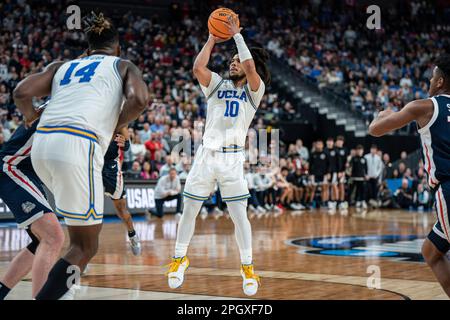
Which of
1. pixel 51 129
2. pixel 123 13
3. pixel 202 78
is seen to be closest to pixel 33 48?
pixel 123 13

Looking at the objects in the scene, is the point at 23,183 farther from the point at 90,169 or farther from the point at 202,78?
the point at 202,78

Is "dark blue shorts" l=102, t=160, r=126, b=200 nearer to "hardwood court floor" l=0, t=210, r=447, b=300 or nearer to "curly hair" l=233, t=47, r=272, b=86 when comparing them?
"hardwood court floor" l=0, t=210, r=447, b=300

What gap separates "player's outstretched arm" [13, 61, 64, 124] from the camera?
4109 millimetres

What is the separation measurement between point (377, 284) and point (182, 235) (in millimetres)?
1834

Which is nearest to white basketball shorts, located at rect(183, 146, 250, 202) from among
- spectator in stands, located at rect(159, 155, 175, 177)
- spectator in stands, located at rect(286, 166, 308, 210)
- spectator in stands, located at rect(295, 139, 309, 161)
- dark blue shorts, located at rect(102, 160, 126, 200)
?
dark blue shorts, located at rect(102, 160, 126, 200)

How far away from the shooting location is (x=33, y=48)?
19.3 m

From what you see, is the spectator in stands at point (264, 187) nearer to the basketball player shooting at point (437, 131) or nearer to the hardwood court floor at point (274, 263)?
the hardwood court floor at point (274, 263)

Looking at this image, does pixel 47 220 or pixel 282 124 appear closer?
pixel 47 220

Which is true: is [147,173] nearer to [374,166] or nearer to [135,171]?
[135,171]

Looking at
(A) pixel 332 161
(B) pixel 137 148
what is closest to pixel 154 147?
(B) pixel 137 148

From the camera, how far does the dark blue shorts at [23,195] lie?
4.68m

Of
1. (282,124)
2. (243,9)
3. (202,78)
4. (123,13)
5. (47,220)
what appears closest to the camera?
(47,220)

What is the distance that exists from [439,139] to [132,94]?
2062 mm

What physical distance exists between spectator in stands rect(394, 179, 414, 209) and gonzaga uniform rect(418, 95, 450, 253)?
654 inches
